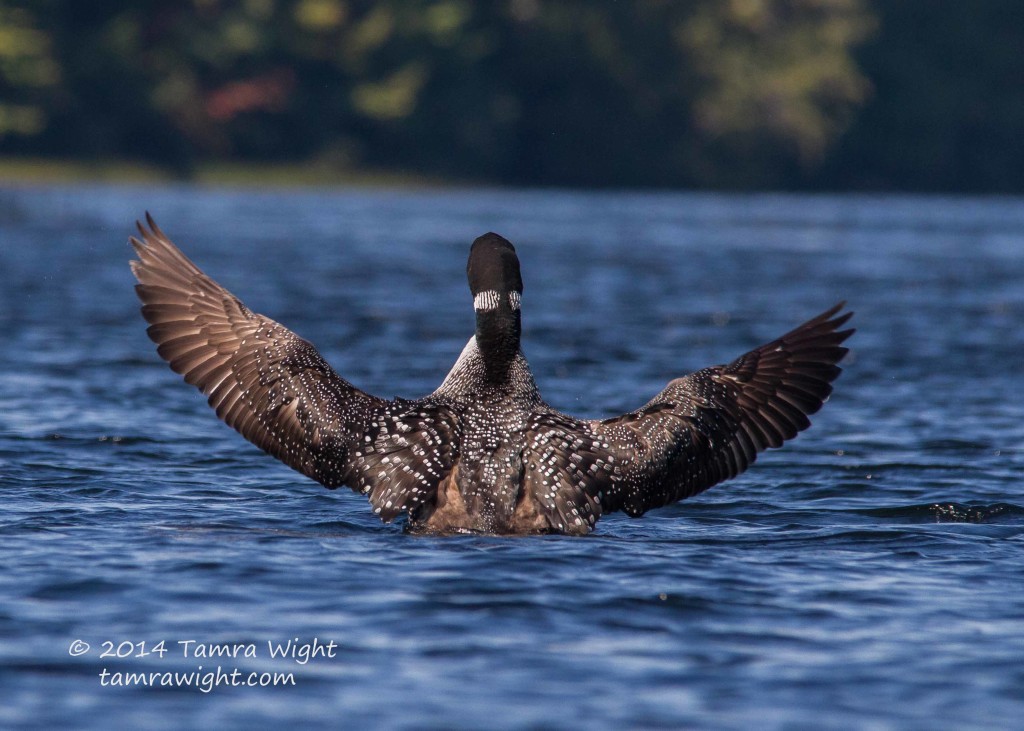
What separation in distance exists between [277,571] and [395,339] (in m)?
10.8

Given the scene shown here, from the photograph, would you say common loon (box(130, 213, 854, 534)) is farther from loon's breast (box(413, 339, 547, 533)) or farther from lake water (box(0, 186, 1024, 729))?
lake water (box(0, 186, 1024, 729))

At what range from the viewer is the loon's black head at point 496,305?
873 centimetres

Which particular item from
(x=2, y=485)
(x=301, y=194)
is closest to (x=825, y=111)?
(x=301, y=194)

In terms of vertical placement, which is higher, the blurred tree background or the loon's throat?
the blurred tree background

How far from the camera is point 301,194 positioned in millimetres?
55812

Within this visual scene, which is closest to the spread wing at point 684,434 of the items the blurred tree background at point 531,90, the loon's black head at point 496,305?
the loon's black head at point 496,305

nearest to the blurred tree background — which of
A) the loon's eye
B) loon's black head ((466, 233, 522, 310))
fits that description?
loon's black head ((466, 233, 522, 310))

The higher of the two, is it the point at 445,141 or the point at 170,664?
the point at 445,141

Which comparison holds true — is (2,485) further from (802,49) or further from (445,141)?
(802,49)

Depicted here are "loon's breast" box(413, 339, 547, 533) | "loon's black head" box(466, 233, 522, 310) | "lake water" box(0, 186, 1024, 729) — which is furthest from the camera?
"loon's black head" box(466, 233, 522, 310)

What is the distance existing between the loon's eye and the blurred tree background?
4889 cm

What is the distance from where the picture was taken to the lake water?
595 centimetres

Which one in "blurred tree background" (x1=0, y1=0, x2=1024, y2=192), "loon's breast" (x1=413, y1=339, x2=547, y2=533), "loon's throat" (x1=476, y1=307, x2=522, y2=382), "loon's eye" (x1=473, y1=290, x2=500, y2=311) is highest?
"blurred tree background" (x1=0, y1=0, x2=1024, y2=192)

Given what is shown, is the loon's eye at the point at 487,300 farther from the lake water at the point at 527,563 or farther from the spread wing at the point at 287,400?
the lake water at the point at 527,563
